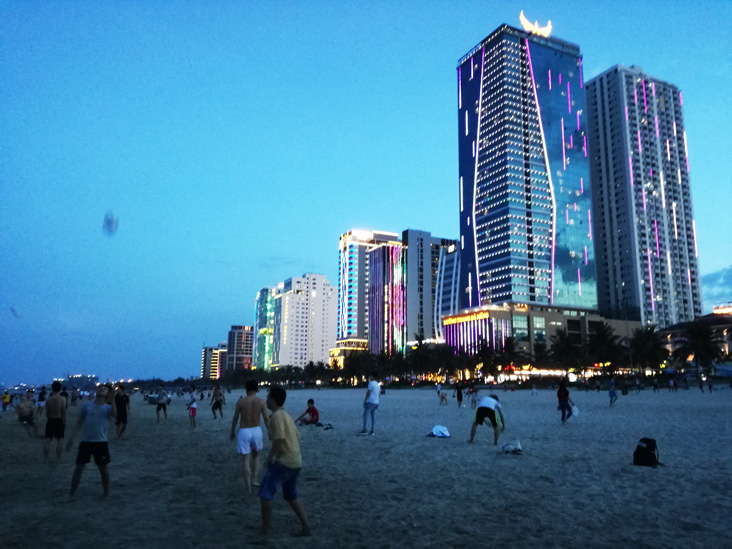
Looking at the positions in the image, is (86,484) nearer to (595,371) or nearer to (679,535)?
(679,535)

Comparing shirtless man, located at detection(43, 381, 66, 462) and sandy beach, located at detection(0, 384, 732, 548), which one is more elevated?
shirtless man, located at detection(43, 381, 66, 462)

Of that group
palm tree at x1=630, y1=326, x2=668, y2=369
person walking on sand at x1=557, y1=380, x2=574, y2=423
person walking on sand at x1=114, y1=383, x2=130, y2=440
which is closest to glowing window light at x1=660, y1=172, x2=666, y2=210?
palm tree at x1=630, y1=326, x2=668, y2=369

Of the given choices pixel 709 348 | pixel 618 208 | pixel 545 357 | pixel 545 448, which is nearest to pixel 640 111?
pixel 618 208

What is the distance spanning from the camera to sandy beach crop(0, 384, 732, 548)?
6328 millimetres

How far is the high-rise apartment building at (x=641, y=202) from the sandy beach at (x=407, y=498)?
15914 centimetres

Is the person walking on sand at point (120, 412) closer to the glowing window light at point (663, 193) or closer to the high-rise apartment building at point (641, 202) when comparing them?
the high-rise apartment building at point (641, 202)

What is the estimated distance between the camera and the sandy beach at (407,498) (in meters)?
6.33

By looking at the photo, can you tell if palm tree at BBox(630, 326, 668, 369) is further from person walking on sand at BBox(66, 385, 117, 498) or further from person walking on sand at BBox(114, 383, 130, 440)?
person walking on sand at BBox(66, 385, 117, 498)

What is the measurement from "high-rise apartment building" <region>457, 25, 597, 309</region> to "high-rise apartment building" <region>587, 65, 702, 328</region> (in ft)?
75.4

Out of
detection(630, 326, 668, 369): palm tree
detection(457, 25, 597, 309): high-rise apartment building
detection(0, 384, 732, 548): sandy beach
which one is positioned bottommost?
detection(0, 384, 732, 548): sandy beach

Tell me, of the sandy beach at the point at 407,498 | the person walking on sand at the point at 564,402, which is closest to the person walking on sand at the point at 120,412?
the sandy beach at the point at 407,498

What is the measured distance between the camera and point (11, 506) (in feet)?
26.5

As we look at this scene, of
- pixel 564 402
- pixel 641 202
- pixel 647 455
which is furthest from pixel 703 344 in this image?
pixel 641 202

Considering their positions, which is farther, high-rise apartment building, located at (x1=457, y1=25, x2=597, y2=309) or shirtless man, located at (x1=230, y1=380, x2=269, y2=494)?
→ high-rise apartment building, located at (x1=457, y1=25, x2=597, y2=309)
